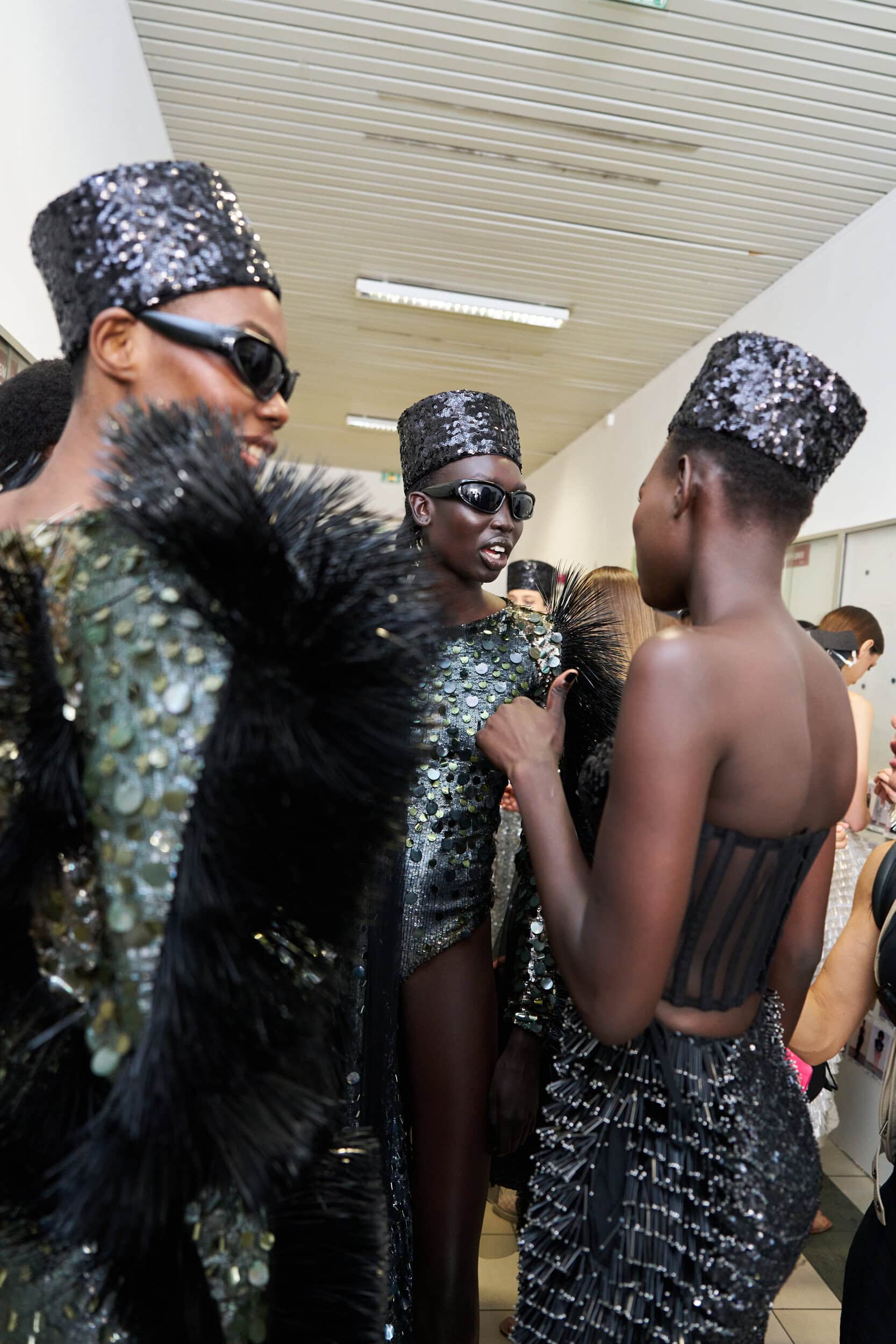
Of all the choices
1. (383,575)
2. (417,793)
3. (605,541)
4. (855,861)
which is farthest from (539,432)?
(383,575)

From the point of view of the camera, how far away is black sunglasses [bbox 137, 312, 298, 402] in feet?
2.72

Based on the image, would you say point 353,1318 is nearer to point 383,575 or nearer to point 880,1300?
point 383,575

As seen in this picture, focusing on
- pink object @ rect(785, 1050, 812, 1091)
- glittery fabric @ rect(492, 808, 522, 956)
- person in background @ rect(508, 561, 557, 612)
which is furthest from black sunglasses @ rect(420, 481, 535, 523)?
person in background @ rect(508, 561, 557, 612)

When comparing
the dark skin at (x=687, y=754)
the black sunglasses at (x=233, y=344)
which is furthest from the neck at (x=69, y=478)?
the dark skin at (x=687, y=754)

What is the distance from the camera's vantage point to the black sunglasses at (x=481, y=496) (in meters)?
1.78

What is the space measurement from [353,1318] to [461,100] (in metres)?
5.09

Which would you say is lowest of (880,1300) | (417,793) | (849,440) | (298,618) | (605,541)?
(880,1300)

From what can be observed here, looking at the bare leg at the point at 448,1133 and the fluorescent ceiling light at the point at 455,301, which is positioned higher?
the fluorescent ceiling light at the point at 455,301

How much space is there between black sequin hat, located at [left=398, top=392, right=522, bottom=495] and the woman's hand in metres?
0.60

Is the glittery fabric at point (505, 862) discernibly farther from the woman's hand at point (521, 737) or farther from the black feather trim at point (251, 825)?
the black feather trim at point (251, 825)

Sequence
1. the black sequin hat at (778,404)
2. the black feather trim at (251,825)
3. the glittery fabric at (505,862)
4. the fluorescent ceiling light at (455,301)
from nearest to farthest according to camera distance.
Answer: the black feather trim at (251,825), the black sequin hat at (778,404), the glittery fabric at (505,862), the fluorescent ceiling light at (455,301)

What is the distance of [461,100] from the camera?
15.0ft

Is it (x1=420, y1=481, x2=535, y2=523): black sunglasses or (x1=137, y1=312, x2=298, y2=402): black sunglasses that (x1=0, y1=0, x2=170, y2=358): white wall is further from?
(x1=137, y1=312, x2=298, y2=402): black sunglasses

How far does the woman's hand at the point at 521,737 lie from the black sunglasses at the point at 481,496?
0.46 meters
